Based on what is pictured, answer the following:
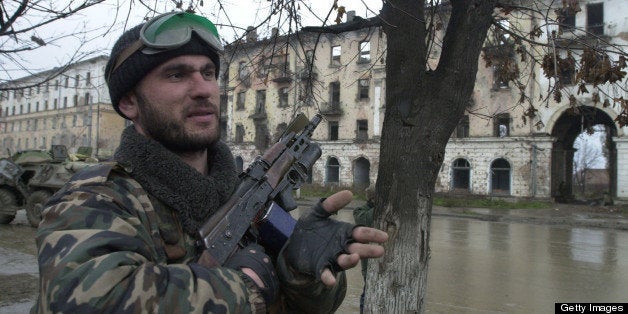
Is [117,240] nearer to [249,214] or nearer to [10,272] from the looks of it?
[249,214]

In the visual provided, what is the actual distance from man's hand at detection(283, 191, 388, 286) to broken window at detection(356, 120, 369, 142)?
2842cm

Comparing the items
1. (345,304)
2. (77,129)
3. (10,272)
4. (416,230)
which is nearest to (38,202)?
(10,272)

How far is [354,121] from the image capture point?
99.1 feet

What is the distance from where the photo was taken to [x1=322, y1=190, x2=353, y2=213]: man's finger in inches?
56.0

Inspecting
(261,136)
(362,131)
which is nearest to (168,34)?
(362,131)

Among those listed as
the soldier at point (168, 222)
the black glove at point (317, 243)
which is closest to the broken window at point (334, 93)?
the soldier at point (168, 222)

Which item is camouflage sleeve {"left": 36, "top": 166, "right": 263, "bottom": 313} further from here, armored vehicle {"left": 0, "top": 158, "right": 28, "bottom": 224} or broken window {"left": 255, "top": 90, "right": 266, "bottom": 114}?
broken window {"left": 255, "top": 90, "right": 266, "bottom": 114}

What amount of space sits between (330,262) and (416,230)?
232cm

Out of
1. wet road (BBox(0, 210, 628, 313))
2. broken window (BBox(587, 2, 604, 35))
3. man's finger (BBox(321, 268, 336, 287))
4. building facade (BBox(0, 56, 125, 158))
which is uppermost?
broken window (BBox(587, 2, 604, 35))

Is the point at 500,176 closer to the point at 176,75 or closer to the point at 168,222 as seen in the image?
the point at 176,75

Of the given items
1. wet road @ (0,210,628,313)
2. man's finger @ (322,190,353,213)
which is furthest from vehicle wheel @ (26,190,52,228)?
man's finger @ (322,190,353,213)

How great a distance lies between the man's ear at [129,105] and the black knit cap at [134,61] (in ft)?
0.06

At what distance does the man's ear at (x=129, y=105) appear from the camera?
5.63ft

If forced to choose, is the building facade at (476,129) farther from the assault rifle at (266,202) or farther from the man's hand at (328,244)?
the man's hand at (328,244)
